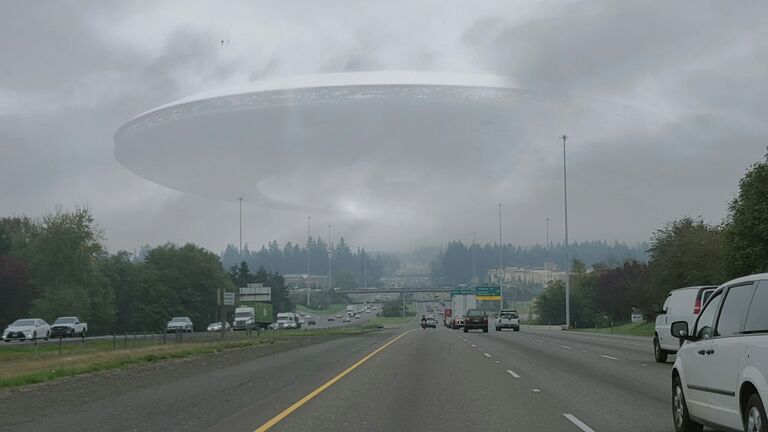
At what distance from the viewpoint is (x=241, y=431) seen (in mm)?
11102

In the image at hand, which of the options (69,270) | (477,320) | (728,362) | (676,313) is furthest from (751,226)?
(69,270)

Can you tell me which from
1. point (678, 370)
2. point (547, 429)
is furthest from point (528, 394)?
point (678, 370)

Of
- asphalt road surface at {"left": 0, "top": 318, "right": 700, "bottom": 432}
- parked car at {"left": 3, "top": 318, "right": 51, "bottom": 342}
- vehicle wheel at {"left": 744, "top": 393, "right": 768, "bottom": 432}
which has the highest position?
vehicle wheel at {"left": 744, "top": 393, "right": 768, "bottom": 432}

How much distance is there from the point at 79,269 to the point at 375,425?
8589 centimetres

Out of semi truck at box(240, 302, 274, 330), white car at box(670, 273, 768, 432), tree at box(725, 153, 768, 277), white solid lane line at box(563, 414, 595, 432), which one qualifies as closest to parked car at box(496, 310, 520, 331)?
semi truck at box(240, 302, 274, 330)

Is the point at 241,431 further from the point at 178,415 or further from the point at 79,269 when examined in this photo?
the point at 79,269

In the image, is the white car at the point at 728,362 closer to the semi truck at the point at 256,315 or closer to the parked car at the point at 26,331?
the parked car at the point at 26,331

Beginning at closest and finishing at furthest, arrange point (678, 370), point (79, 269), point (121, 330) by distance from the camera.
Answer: point (678, 370)
point (79, 269)
point (121, 330)

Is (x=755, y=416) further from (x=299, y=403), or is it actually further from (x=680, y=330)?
(x=299, y=403)

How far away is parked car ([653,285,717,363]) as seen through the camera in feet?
75.2

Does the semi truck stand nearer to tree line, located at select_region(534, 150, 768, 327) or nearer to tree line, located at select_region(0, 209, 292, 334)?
tree line, located at select_region(0, 209, 292, 334)

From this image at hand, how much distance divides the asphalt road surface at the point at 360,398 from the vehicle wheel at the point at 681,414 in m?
0.88

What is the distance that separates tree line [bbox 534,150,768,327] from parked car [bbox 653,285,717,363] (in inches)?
132

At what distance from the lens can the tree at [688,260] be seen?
2318 inches
